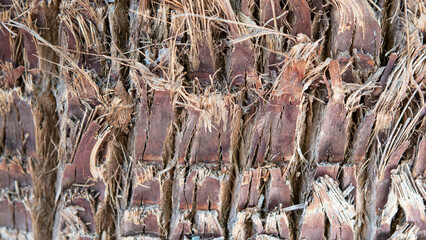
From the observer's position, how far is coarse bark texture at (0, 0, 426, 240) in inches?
33.4

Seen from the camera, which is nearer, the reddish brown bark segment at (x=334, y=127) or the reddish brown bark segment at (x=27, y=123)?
the reddish brown bark segment at (x=334, y=127)

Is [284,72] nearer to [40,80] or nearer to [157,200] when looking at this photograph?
[157,200]

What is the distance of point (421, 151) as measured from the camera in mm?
922

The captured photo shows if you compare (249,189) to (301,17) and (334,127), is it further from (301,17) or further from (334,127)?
(301,17)

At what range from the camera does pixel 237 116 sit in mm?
875

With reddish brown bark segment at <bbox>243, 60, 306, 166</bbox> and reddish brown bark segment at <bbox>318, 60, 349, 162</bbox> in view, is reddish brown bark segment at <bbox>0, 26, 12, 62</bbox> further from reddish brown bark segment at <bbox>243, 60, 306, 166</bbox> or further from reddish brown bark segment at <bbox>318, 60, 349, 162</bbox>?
reddish brown bark segment at <bbox>318, 60, 349, 162</bbox>

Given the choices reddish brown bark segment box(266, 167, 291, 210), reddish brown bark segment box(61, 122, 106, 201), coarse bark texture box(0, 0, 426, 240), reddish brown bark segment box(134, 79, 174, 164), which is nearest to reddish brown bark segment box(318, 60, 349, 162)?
coarse bark texture box(0, 0, 426, 240)

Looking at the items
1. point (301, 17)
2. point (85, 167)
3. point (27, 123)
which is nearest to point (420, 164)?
point (301, 17)

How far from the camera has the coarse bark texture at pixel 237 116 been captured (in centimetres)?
85

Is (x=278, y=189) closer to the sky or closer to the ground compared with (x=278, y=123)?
closer to the ground

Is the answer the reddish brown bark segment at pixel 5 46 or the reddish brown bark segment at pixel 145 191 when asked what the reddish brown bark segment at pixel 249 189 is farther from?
the reddish brown bark segment at pixel 5 46

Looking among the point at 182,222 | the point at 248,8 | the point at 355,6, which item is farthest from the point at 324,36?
the point at 182,222

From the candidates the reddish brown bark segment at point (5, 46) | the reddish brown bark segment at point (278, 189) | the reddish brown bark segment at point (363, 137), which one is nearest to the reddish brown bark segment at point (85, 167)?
the reddish brown bark segment at point (5, 46)

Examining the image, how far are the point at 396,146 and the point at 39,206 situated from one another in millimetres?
1054
